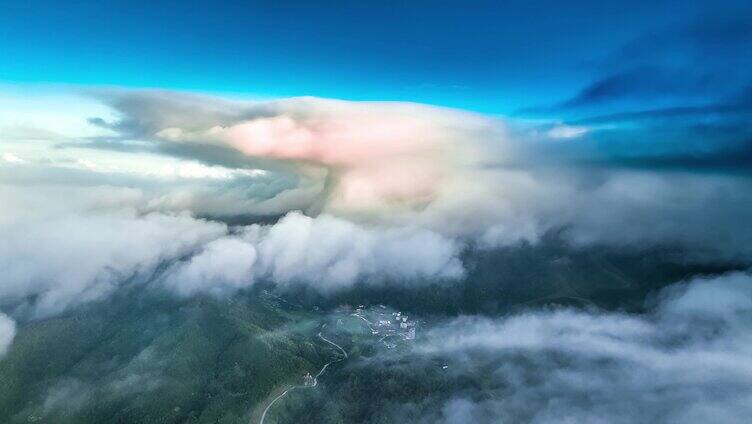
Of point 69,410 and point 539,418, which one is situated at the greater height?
point 539,418

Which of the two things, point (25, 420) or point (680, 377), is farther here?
point (680, 377)

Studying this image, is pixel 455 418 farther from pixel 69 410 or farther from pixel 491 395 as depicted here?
pixel 69 410

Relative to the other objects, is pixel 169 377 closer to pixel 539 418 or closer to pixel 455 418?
pixel 455 418

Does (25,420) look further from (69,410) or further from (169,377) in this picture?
(169,377)

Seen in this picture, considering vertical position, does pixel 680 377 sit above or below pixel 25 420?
above

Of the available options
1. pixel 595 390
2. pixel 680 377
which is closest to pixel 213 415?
pixel 595 390

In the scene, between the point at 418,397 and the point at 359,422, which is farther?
the point at 418,397

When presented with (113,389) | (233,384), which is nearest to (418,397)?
(233,384)

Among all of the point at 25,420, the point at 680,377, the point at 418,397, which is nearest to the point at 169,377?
the point at 25,420
